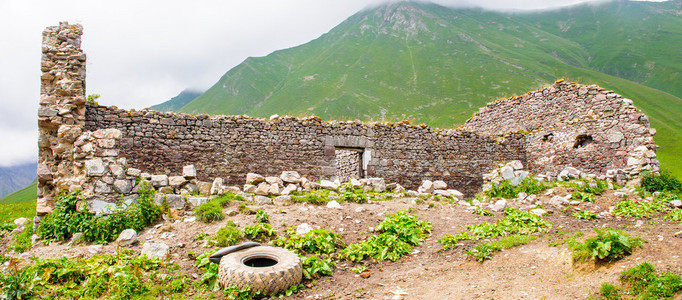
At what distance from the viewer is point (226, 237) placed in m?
6.90

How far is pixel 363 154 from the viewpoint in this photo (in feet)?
47.8

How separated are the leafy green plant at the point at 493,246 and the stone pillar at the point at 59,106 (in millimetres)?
8890

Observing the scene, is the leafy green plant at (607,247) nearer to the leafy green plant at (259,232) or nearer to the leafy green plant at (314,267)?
the leafy green plant at (314,267)

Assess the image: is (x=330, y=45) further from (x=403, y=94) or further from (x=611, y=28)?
(x=611, y=28)

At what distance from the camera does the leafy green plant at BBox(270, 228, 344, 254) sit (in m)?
6.87

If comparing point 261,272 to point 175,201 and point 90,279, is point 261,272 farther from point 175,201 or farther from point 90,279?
point 175,201

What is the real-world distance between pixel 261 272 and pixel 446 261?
323cm

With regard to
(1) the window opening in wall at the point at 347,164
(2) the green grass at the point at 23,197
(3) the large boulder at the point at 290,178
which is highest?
(3) the large boulder at the point at 290,178

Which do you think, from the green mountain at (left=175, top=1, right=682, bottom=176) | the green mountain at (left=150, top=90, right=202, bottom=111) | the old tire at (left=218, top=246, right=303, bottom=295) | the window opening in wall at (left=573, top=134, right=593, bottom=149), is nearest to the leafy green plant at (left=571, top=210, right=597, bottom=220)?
the old tire at (left=218, top=246, right=303, bottom=295)

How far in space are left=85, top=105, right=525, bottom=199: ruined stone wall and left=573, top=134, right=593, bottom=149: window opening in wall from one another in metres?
2.27

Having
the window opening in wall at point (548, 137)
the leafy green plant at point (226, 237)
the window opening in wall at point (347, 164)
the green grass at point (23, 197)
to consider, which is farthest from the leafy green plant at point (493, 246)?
the green grass at point (23, 197)

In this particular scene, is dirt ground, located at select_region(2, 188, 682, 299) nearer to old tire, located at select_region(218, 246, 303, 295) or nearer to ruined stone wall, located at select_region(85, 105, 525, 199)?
old tire, located at select_region(218, 246, 303, 295)

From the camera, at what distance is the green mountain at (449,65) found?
5966 centimetres

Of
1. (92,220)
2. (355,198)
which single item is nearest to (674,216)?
(355,198)
